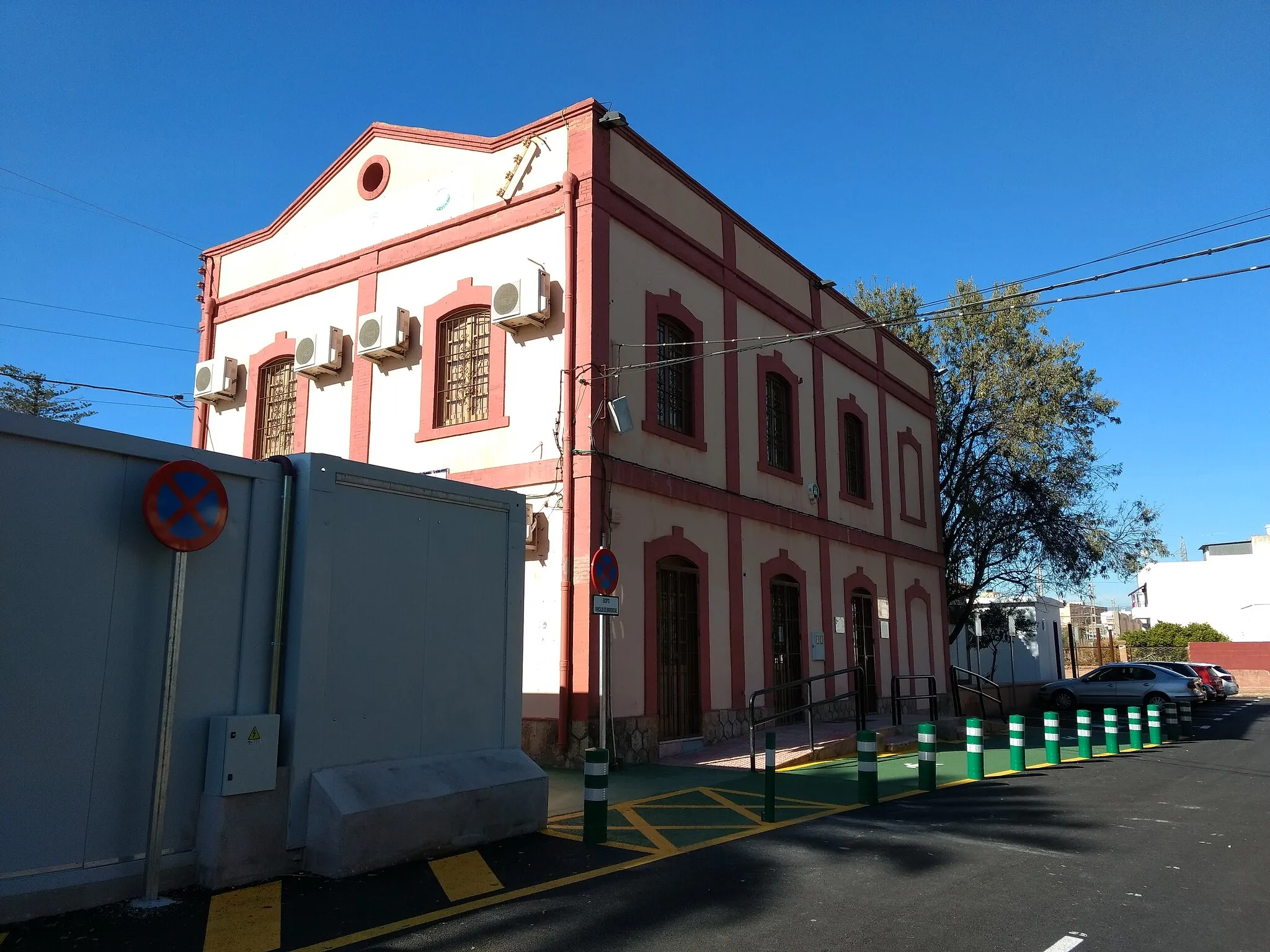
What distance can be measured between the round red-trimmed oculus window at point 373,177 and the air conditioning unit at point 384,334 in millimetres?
2599

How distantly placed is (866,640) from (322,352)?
1259cm

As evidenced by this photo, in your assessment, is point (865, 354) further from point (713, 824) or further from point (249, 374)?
point (713, 824)

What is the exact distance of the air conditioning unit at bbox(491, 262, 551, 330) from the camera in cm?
1372

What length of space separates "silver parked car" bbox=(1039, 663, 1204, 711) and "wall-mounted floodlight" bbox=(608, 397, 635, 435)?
20005 mm

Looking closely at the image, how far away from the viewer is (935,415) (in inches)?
1043

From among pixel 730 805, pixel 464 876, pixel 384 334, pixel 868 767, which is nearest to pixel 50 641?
pixel 464 876

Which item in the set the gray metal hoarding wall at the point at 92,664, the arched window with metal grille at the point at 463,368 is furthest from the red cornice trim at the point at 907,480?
the gray metal hoarding wall at the point at 92,664

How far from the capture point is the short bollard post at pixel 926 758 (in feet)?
35.3

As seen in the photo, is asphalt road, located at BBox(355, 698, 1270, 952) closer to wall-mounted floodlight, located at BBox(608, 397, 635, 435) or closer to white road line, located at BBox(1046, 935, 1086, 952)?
white road line, located at BBox(1046, 935, 1086, 952)

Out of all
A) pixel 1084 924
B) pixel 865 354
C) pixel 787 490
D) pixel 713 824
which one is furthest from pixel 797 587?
pixel 1084 924

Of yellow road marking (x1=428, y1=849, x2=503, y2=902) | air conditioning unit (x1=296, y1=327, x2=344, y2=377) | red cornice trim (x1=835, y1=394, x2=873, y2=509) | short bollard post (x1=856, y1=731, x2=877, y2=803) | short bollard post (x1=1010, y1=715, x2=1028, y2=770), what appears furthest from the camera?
red cornice trim (x1=835, y1=394, x2=873, y2=509)

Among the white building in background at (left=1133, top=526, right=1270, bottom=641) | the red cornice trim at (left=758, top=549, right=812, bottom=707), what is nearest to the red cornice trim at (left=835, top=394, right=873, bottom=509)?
the red cornice trim at (left=758, top=549, right=812, bottom=707)

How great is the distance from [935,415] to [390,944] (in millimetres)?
23647

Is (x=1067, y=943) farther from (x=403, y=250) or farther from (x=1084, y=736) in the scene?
(x=403, y=250)
